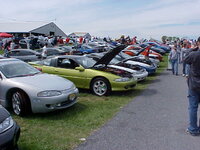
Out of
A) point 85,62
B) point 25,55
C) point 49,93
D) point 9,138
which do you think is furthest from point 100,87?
point 25,55

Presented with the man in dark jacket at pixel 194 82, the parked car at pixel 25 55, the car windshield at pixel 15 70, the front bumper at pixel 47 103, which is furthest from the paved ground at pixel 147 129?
the parked car at pixel 25 55

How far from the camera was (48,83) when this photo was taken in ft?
18.8

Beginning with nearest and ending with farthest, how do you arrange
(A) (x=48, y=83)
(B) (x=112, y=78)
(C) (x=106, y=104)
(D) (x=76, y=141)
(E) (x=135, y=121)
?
(D) (x=76, y=141) < (E) (x=135, y=121) < (A) (x=48, y=83) < (C) (x=106, y=104) < (B) (x=112, y=78)

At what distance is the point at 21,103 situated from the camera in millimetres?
5348

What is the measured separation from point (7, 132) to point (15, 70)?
10.4 ft

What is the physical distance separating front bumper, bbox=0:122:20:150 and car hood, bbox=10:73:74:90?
2.04m

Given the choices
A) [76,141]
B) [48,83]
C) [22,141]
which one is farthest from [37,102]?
[76,141]

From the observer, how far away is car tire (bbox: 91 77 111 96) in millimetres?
7698

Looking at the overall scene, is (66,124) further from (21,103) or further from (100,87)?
(100,87)

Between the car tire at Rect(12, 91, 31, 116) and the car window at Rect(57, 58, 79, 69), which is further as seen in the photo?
the car window at Rect(57, 58, 79, 69)

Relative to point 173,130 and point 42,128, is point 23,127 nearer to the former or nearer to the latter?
point 42,128

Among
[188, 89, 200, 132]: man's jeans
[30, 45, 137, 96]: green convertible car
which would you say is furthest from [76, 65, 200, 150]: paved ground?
[30, 45, 137, 96]: green convertible car

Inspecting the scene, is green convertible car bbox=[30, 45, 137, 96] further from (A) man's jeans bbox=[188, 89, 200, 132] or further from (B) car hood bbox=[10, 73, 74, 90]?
(A) man's jeans bbox=[188, 89, 200, 132]

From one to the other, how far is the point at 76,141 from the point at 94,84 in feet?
12.4
